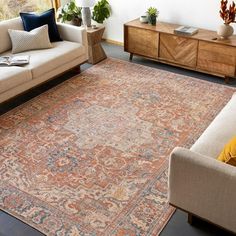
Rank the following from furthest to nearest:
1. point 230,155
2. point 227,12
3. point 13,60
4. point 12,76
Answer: point 227,12 → point 13,60 → point 12,76 → point 230,155

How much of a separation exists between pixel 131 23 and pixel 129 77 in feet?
2.85

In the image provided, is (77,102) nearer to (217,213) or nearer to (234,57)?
(234,57)

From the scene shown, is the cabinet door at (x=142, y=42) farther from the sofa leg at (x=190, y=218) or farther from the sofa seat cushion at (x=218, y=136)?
the sofa leg at (x=190, y=218)

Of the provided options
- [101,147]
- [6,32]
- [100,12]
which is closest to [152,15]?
[100,12]

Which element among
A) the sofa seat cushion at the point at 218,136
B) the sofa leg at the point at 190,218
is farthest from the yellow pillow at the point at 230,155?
the sofa leg at the point at 190,218

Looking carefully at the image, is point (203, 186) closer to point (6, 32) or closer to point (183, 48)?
point (183, 48)

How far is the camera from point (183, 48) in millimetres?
4258

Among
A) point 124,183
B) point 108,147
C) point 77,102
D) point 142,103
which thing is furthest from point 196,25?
point 124,183

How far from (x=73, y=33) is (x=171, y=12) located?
143 centimetres

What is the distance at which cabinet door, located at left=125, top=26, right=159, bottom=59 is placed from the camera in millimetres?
4465

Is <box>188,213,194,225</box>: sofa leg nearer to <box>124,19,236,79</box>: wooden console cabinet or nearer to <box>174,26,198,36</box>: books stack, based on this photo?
<box>124,19,236,79</box>: wooden console cabinet

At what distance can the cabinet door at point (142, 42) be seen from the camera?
4465 mm

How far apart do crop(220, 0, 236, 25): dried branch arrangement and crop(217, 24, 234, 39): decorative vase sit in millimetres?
58

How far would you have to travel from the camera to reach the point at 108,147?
3.02 m
